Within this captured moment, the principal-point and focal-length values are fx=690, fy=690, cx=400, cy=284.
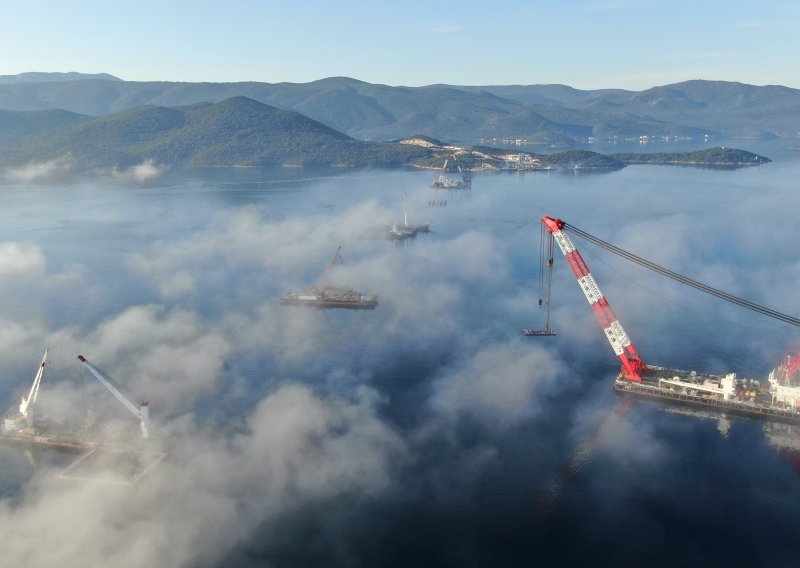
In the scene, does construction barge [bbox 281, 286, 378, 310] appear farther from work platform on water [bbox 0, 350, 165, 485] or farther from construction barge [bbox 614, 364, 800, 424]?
construction barge [bbox 614, 364, 800, 424]

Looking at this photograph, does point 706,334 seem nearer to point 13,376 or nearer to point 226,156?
point 13,376

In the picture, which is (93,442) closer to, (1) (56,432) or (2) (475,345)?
(1) (56,432)

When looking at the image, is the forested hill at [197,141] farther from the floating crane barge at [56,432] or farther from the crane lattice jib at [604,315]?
the floating crane barge at [56,432]

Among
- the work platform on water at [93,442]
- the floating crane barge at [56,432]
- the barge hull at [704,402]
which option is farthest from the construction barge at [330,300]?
the barge hull at [704,402]

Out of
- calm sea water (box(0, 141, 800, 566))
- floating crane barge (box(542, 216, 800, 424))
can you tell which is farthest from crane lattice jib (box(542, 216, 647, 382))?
calm sea water (box(0, 141, 800, 566))

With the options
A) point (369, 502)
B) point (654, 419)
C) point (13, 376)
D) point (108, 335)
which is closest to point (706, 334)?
point (654, 419)
